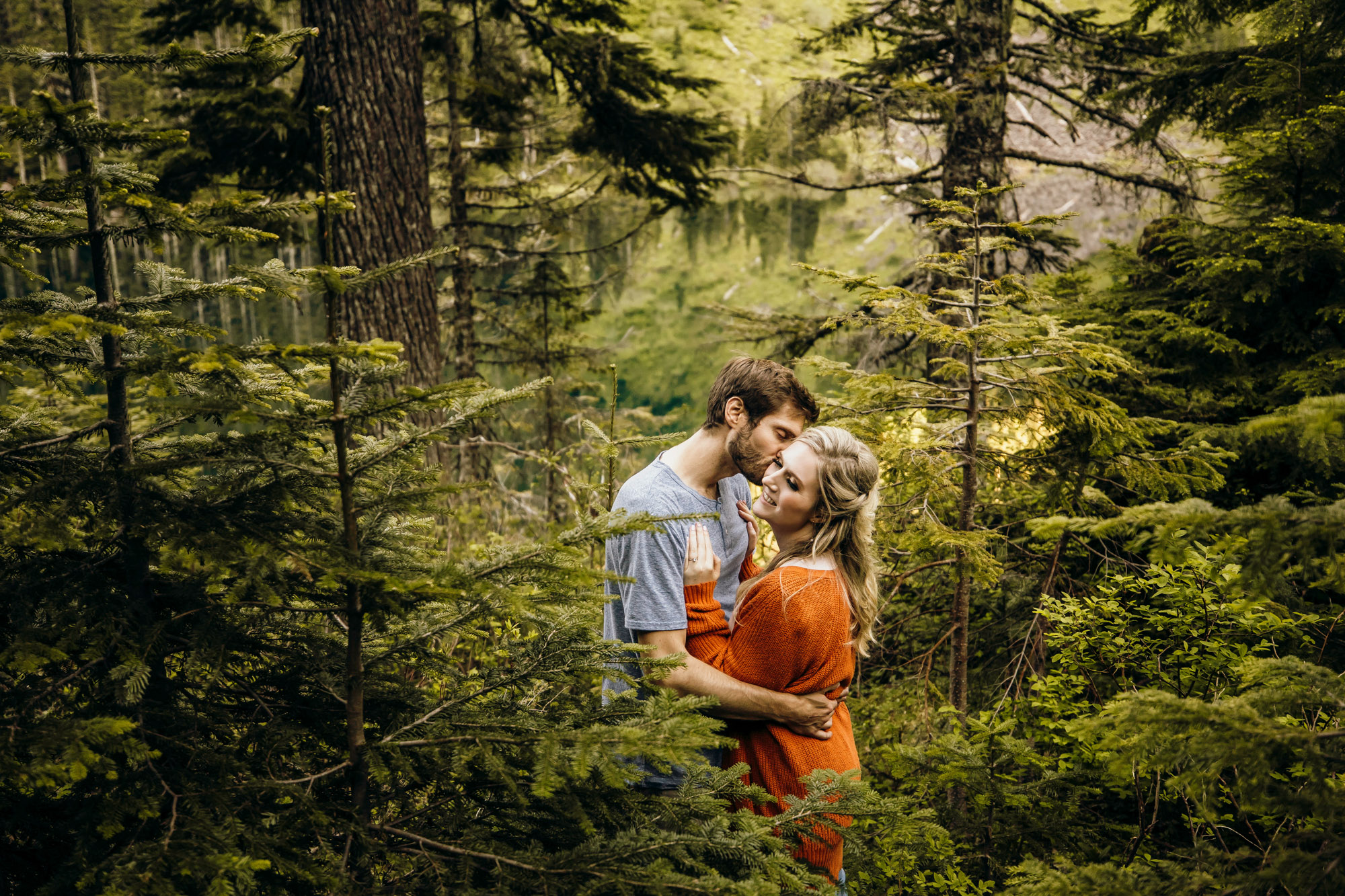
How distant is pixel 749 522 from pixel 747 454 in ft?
1.17

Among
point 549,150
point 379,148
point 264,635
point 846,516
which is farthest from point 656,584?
point 549,150

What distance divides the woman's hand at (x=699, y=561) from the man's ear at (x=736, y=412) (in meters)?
0.43

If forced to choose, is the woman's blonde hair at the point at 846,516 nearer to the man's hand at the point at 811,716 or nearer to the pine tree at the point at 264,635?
the man's hand at the point at 811,716

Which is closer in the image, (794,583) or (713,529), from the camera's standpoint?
(794,583)

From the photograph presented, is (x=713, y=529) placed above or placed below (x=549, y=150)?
below

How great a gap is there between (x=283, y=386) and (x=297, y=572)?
1.83 feet

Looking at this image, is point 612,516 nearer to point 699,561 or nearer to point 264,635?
point 699,561

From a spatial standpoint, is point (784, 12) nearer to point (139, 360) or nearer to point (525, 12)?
point (525, 12)

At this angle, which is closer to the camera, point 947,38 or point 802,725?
point 802,725

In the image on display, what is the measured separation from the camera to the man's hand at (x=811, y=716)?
7.66 feet

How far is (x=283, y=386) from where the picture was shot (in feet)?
6.88

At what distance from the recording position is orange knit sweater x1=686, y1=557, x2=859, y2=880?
2330 millimetres

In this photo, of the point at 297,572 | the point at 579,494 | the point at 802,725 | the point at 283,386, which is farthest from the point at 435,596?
the point at 579,494

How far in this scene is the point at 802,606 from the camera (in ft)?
7.64
